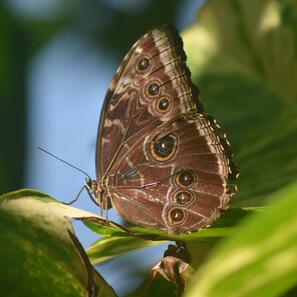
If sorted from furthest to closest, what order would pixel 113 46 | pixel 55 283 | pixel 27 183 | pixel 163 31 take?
pixel 113 46
pixel 27 183
pixel 163 31
pixel 55 283

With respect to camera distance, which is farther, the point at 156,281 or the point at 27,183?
the point at 27,183

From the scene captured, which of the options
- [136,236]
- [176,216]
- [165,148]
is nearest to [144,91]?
[165,148]

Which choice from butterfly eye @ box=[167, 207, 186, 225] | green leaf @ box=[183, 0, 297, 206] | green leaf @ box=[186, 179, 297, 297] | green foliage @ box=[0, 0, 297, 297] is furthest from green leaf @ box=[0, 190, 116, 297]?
green leaf @ box=[183, 0, 297, 206]

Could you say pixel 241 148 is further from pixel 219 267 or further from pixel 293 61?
pixel 219 267

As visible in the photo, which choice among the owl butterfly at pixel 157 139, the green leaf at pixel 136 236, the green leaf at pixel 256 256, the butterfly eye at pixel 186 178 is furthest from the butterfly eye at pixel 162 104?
the green leaf at pixel 256 256

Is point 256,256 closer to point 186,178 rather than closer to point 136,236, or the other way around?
point 136,236

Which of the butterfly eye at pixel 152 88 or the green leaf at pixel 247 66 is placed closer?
the butterfly eye at pixel 152 88

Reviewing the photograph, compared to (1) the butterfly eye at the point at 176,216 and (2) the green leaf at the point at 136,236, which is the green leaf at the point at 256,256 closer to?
(2) the green leaf at the point at 136,236

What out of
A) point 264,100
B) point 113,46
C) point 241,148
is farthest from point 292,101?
point 113,46
